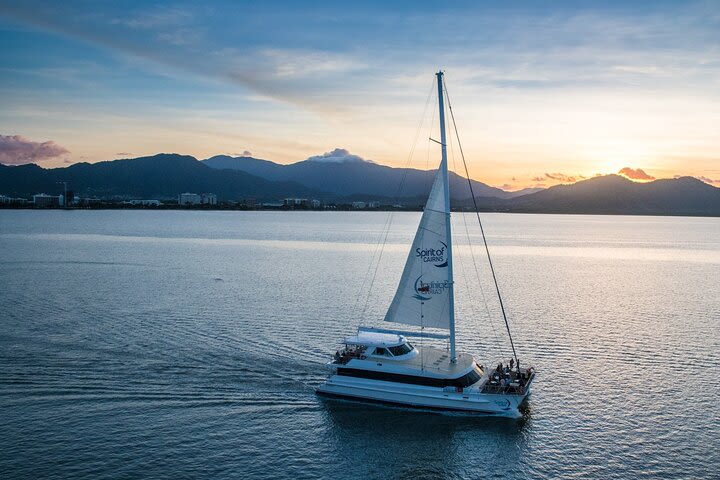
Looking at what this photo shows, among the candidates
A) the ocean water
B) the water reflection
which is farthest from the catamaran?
the ocean water

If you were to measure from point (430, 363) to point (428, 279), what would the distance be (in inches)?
195

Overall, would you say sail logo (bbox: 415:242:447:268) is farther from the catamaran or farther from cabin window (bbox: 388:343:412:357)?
cabin window (bbox: 388:343:412:357)

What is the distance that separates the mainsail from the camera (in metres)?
36.1

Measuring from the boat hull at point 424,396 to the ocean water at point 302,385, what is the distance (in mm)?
589

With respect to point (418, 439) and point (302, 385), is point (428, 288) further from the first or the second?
point (302, 385)

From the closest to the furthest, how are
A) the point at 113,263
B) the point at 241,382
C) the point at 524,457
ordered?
the point at 524,457 → the point at 241,382 → the point at 113,263

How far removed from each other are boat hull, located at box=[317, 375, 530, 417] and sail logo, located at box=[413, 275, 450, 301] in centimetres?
514

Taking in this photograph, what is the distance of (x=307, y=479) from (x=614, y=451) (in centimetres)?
1485

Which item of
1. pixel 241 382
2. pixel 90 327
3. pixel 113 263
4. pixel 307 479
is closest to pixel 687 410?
pixel 307 479

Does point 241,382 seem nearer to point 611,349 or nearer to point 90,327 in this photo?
point 90,327

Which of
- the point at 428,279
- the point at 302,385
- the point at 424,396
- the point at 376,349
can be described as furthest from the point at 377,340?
the point at 302,385

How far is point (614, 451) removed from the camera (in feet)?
101

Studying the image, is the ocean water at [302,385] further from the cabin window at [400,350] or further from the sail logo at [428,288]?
the sail logo at [428,288]

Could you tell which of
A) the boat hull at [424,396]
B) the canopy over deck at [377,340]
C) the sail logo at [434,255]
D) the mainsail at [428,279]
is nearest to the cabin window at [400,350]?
the canopy over deck at [377,340]
